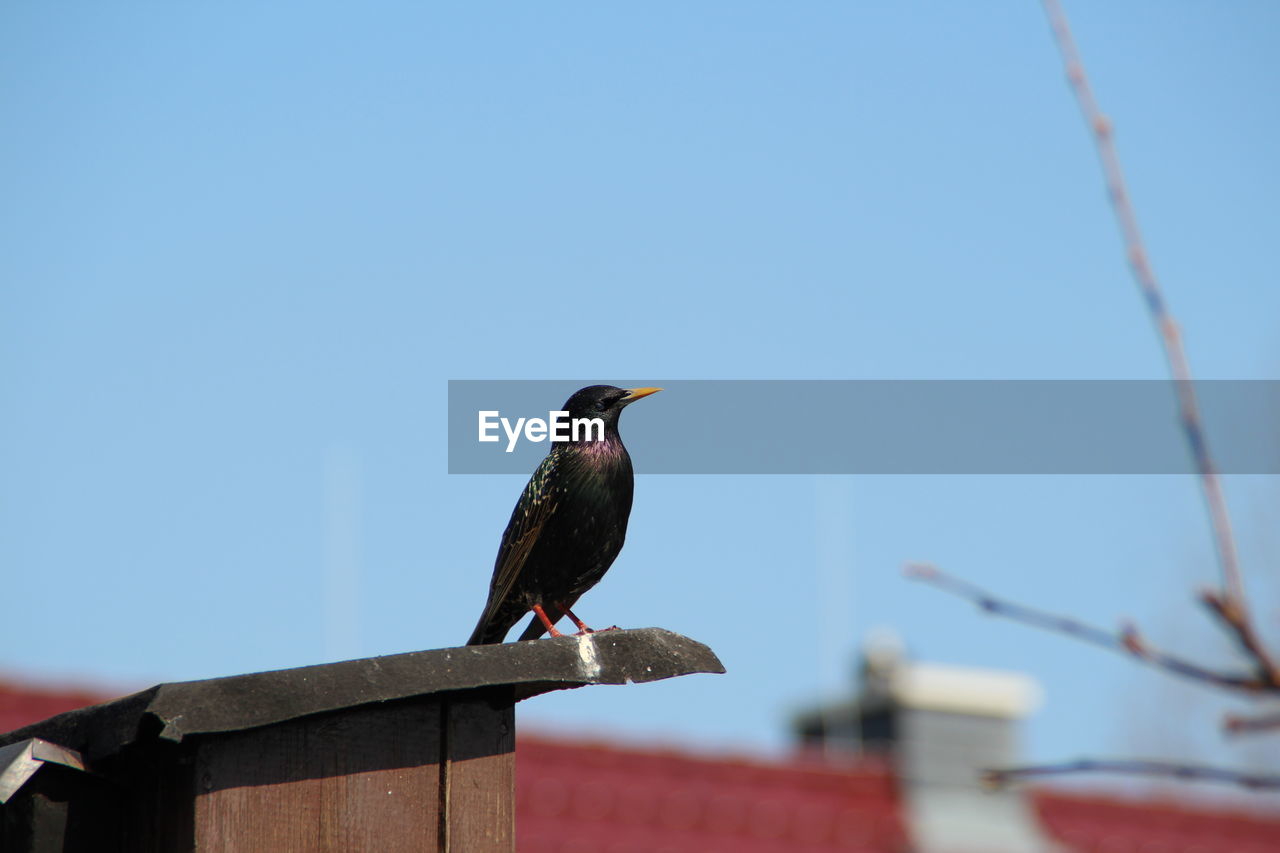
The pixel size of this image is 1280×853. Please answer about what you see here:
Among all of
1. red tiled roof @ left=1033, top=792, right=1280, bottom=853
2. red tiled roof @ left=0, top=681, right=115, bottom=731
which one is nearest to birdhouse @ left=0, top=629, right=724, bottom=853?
red tiled roof @ left=0, top=681, right=115, bottom=731

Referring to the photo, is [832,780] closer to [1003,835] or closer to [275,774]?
[1003,835]

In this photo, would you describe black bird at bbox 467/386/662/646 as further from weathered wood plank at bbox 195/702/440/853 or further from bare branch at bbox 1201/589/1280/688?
bare branch at bbox 1201/589/1280/688

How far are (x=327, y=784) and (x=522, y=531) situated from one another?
124 centimetres

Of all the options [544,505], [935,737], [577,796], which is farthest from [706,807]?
[544,505]

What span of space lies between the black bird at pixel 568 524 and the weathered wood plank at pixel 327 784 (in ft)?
2.98

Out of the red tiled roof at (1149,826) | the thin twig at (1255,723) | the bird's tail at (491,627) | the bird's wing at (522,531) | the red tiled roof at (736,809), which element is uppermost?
the bird's wing at (522,531)

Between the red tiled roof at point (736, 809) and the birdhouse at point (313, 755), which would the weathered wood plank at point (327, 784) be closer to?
the birdhouse at point (313, 755)

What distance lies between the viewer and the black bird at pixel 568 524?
409cm

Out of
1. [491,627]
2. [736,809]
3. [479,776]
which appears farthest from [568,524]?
[736,809]

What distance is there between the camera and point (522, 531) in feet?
13.8

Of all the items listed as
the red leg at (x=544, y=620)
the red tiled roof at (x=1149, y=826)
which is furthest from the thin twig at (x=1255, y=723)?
the red tiled roof at (x=1149, y=826)

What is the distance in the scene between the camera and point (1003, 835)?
9.24 meters

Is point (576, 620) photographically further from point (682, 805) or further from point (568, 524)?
point (682, 805)

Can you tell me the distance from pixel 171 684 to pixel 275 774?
11.1 inches
